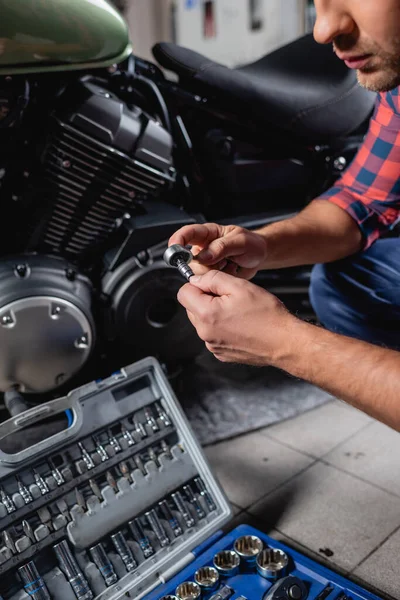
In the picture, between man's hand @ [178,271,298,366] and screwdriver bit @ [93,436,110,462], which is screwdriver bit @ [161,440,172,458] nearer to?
screwdriver bit @ [93,436,110,462]

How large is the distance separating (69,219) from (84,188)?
0.07 m

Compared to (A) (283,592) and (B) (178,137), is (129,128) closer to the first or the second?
(B) (178,137)

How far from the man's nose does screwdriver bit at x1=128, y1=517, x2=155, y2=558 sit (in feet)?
2.30

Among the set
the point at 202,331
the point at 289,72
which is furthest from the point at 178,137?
the point at 202,331

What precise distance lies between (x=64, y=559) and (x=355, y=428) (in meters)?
0.65

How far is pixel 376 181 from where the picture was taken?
0.98m

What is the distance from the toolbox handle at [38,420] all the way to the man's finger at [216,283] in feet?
1.06

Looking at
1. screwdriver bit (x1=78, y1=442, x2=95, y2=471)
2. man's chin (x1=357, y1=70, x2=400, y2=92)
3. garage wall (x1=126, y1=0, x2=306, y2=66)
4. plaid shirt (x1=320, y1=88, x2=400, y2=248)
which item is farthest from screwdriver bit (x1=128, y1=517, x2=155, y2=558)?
garage wall (x1=126, y1=0, x2=306, y2=66)

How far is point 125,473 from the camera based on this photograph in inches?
36.8

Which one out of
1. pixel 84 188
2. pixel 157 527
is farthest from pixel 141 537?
pixel 84 188

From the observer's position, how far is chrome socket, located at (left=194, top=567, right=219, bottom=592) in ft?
2.70

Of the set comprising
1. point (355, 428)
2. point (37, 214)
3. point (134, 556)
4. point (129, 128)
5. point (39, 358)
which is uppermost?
point (129, 128)

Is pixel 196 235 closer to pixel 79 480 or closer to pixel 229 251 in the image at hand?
pixel 229 251

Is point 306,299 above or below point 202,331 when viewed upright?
below
